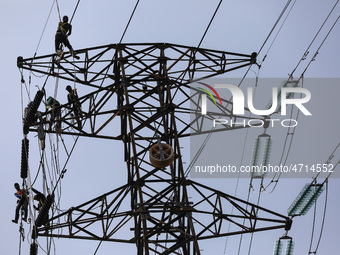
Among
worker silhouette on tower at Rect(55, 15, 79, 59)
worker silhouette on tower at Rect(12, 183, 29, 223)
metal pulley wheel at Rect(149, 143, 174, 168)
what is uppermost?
worker silhouette on tower at Rect(55, 15, 79, 59)

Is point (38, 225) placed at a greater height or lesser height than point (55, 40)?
lesser

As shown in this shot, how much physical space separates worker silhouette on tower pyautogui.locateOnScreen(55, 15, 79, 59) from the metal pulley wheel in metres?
4.43

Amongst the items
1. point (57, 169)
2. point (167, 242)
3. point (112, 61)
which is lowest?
point (167, 242)

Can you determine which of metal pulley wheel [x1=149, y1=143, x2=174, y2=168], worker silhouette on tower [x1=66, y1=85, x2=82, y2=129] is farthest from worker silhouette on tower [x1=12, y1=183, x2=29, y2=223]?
metal pulley wheel [x1=149, y1=143, x2=174, y2=168]

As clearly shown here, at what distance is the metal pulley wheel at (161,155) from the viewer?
30809 millimetres

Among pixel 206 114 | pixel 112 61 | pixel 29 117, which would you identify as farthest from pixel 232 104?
pixel 29 117

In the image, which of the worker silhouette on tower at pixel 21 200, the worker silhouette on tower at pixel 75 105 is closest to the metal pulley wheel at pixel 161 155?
the worker silhouette on tower at pixel 75 105

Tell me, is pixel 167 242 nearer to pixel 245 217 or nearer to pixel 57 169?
pixel 245 217

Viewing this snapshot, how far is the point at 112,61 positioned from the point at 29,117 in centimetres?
298

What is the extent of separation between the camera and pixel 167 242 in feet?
103

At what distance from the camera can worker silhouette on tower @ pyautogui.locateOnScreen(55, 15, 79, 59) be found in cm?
3381

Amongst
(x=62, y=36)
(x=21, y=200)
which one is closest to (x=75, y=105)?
→ (x=62, y=36)

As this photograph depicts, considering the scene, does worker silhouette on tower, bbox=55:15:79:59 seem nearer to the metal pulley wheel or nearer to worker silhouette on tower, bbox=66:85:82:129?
worker silhouette on tower, bbox=66:85:82:129

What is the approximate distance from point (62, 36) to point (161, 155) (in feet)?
17.9
